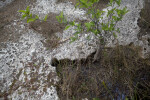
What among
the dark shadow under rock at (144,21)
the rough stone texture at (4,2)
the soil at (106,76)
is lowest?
the soil at (106,76)

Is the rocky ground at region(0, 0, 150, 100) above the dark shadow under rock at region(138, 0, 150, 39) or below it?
below

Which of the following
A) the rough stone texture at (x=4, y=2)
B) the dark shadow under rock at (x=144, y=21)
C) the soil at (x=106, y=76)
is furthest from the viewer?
the rough stone texture at (x=4, y=2)

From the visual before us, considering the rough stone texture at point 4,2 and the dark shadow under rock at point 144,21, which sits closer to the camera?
the dark shadow under rock at point 144,21

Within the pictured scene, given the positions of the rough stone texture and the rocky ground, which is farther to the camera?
the rough stone texture

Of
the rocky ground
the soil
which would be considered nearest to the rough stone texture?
the rocky ground

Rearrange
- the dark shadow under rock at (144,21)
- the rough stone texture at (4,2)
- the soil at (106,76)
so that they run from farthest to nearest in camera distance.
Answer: the rough stone texture at (4,2), the dark shadow under rock at (144,21), the soil at (106,76)

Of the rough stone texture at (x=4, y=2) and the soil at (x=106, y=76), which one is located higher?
the rough stone texture at (x=4, y=2)

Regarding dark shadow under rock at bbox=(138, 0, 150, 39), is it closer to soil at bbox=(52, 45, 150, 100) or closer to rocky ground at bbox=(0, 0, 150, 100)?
rocky ground at bbox=(0, 0, 150, 100)

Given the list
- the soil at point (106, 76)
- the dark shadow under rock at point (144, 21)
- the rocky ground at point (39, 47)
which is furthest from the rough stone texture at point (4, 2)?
the dark shadow under rock at point (144, 21)

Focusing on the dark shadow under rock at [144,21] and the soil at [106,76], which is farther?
the dark shadow under rock at [144,21]

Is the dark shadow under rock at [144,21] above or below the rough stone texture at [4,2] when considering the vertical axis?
above

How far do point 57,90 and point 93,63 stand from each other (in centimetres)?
72

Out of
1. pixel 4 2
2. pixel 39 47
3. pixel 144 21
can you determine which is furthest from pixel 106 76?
pixel 4 2

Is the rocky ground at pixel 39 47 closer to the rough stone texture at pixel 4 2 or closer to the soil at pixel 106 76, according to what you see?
the soil at pixel 106 76
